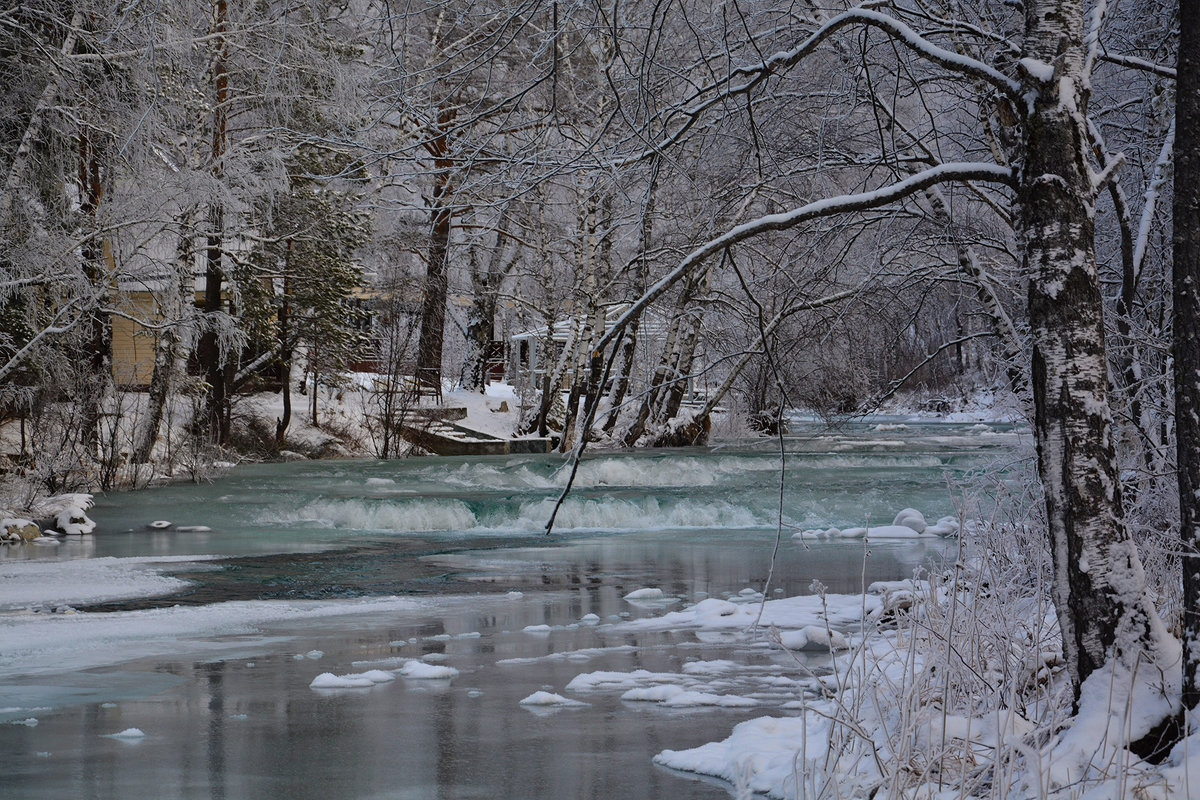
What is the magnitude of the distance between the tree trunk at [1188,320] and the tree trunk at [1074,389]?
0.55ft

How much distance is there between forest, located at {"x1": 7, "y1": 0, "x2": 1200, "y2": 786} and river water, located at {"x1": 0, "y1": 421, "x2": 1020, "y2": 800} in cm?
112

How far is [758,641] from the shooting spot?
352 inches

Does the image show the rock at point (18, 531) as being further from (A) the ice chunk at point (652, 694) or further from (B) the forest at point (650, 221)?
(A) the ice chunk at point (652, 694)

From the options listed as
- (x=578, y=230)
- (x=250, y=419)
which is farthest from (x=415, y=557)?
(x=250, y=419)

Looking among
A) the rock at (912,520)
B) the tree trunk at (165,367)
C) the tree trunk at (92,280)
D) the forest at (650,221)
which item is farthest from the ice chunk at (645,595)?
the tree trunk at (165,367)

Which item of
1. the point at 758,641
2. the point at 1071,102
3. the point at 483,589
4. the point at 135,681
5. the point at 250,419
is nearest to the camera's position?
the point at 1071,102

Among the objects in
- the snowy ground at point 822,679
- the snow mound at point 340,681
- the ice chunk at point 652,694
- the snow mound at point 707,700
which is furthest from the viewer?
the snow mound at point 340,681

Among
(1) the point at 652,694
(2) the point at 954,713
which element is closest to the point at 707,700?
(1) the point at 652,694

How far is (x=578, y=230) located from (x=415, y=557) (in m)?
13.7

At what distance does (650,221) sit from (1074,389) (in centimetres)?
508

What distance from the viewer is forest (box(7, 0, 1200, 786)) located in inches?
175

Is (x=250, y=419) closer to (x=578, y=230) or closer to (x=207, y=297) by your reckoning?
(x=207, y=297)

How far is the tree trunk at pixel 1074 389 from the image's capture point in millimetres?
4383

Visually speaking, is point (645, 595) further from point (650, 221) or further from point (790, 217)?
point (790, 217)
